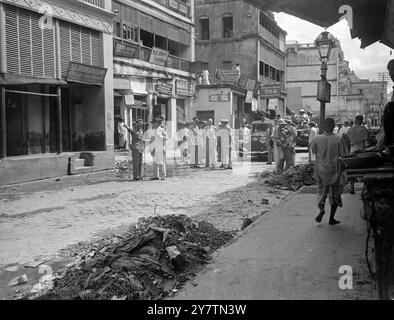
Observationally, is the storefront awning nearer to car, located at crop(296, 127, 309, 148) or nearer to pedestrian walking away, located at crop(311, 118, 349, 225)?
pedestrian walking away, located at crop(311, 118, 349, 225)

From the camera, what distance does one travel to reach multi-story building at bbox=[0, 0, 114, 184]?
13031mm

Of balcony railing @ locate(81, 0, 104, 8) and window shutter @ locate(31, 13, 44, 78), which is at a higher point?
balcony railing @ locate(81, 0, 104, 8)

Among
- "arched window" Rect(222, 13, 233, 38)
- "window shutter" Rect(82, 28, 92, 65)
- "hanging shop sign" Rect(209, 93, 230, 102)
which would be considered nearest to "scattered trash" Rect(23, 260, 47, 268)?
"window shutter" Rect(82, 28, 92, 65)

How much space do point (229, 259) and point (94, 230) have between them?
2.76 m

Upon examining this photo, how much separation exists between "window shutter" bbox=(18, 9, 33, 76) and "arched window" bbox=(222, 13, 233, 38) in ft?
86.1

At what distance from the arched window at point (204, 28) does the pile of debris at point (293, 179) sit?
2776cm

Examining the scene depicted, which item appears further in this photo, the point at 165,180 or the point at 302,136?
the point at 302,136

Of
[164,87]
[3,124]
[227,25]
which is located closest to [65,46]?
[3,124]

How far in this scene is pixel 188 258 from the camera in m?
5.23

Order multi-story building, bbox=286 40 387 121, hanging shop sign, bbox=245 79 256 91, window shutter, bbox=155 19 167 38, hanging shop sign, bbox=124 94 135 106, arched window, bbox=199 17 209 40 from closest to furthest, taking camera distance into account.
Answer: hanging shop sign, bbox=124 94 135 106
window shutter, bbox=155 19 167 38
hanging shop sign, bbox=245 79 256 91
arched window, bbox=199 17 209 40
multi-story building, bbox=286 40 387 121

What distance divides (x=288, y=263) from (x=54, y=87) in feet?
41.4

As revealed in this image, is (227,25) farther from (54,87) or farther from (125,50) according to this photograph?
(54,87)

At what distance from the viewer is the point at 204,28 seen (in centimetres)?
3888
